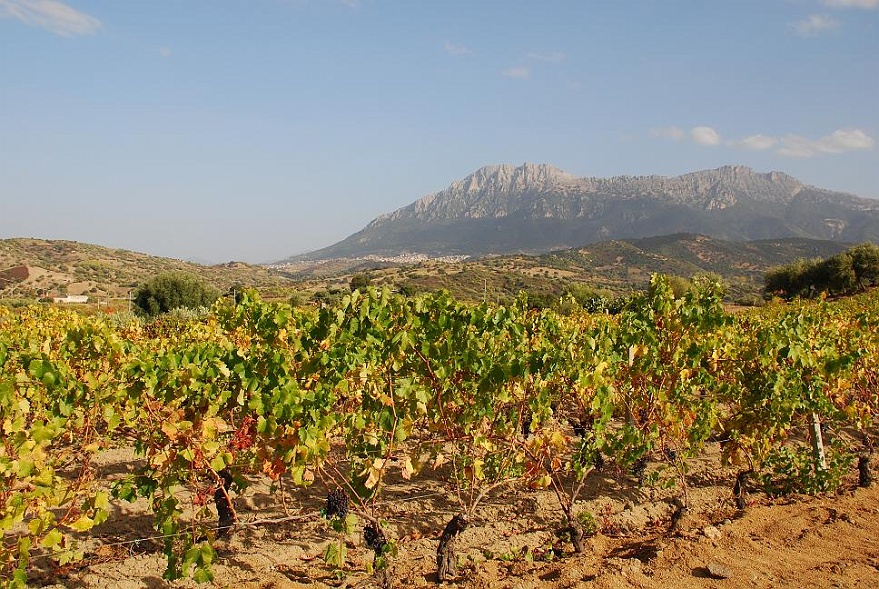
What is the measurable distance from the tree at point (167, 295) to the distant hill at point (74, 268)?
12944 millimetres

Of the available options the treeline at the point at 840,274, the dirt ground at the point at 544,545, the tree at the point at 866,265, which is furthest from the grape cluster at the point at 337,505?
the tree at the point at 866,265

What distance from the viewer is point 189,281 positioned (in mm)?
47562

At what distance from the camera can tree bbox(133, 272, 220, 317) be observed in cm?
4572

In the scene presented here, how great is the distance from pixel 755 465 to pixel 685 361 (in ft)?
7.57

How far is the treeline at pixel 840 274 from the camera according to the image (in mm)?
46366

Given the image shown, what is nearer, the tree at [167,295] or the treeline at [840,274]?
the tree at [167,295]

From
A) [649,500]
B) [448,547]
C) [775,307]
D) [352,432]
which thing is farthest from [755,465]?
[775,307]

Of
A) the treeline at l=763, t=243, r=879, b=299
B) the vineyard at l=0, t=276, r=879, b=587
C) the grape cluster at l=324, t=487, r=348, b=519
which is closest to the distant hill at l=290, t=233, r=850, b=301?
the treeline at l=763, t=243, r=879, b=299

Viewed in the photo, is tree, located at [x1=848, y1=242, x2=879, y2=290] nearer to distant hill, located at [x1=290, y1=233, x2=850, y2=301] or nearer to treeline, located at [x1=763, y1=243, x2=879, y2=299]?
treeline, located at [x1=763, y1=243, x2=879, y2=299]

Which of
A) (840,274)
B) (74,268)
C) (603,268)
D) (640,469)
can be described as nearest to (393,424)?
(640,469)

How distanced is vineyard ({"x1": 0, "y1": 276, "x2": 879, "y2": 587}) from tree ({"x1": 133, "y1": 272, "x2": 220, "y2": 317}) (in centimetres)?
4005

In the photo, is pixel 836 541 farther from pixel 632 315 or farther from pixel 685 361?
pixel 632 315

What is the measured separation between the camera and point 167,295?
151 feet

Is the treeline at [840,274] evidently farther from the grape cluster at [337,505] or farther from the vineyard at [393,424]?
the grape cluster at [337,505]
